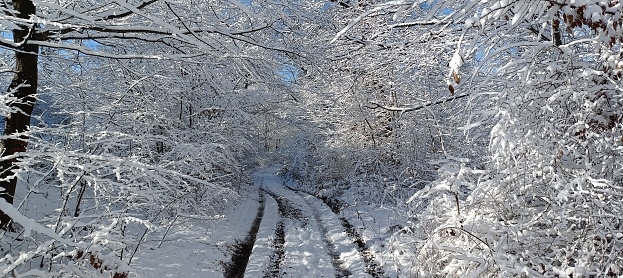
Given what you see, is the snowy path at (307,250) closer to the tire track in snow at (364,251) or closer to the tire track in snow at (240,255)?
the tire track in snow at (364,251)

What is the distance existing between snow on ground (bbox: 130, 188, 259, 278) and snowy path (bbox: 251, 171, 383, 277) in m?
0.69

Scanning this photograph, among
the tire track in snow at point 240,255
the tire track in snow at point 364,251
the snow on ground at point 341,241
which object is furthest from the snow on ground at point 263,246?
the tire track in snow at point 364,251

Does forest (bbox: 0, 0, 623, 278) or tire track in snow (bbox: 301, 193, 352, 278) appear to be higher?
forest (bbox: 0, 0, 623, 278)

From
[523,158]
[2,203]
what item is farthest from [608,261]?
[2,203]

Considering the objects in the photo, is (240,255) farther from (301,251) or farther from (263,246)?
(301,251)

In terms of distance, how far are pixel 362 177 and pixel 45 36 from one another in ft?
41.4

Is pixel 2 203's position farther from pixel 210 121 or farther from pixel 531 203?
pixel 210 121

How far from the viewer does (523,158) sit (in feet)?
13.2

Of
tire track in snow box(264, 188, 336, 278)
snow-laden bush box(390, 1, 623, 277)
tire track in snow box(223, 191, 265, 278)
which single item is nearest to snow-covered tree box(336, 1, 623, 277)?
Answer: snow-laden bush box(390, 1, 623, 277)

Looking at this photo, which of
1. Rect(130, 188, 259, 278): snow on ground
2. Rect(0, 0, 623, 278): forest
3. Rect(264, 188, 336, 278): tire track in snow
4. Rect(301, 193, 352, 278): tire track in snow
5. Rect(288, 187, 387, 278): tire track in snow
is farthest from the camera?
Rect(264, 188, 336, 278): tire track in snow

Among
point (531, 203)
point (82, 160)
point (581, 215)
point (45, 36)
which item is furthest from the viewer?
point (531, 203)

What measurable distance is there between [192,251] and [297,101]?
12.7 ft

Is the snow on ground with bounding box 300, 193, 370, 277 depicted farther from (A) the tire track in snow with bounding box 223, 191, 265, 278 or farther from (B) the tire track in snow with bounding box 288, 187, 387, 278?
(A) the tire track in snow with bounding box 223, 191, 265, 278

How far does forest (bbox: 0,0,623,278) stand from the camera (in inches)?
125
